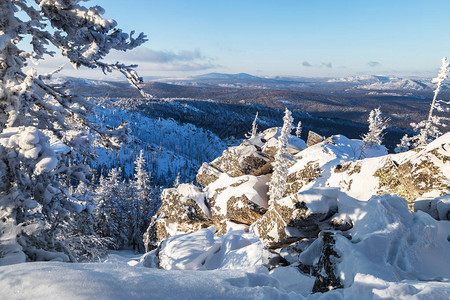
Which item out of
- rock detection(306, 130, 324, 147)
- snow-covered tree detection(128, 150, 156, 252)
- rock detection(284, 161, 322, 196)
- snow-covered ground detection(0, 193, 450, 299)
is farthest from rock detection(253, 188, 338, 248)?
snow-covered tree detection(128, 150, 156, 252)

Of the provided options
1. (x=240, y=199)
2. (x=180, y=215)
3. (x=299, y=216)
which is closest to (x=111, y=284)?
(x=299, y=216)

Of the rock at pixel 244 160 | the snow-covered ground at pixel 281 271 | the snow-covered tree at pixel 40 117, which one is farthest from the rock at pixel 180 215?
the snow-covered tree at pixel 40 117

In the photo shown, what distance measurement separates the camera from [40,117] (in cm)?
568

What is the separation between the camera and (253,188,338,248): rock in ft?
37.8

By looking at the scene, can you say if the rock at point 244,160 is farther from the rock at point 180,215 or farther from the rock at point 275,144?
the rock at point 180,215

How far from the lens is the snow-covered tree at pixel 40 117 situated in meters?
4.52

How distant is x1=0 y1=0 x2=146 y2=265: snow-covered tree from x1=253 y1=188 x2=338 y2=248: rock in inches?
382

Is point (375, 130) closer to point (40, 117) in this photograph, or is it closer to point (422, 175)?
point (422, 175)

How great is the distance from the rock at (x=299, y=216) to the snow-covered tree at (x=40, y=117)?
9710 mm

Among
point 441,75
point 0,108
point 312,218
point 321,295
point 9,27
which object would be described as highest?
point 441,75

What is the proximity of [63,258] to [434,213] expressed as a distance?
12.3 m

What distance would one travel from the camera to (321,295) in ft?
15.4

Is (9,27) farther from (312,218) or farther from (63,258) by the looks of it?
(312,218)

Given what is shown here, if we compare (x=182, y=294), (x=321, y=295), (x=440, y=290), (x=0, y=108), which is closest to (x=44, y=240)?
(x=0, y=108)
